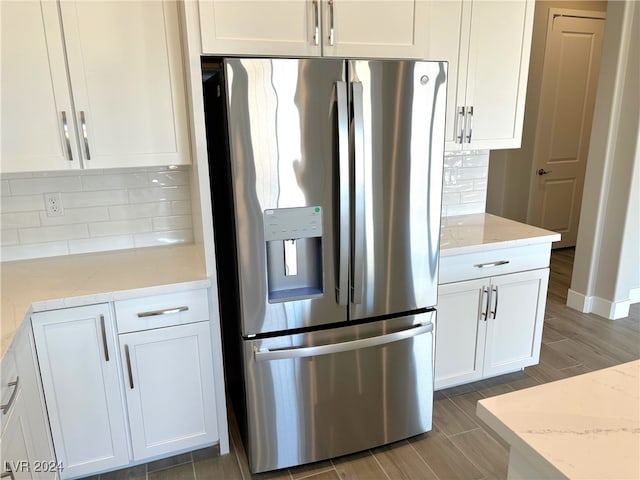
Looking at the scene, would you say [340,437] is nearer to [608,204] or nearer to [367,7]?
[367,7]

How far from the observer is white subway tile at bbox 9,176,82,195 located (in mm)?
2168

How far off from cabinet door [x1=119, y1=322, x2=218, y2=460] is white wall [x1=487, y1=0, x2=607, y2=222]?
4.04 m

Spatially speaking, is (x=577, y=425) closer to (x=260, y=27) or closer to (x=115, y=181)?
(x=260, y=27)

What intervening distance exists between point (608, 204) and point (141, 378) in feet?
10.9

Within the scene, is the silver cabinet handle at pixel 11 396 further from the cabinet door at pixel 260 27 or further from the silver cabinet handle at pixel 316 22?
the silver cabinet handle at pixel 316 22

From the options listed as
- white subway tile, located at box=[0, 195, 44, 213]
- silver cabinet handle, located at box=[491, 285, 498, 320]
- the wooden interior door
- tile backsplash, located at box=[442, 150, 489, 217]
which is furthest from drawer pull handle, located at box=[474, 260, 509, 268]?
the wooden interior door

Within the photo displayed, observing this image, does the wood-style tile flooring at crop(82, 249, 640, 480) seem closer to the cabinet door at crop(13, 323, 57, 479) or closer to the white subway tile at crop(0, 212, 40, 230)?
the cabinet door at crop(13, 323, 57, 479)

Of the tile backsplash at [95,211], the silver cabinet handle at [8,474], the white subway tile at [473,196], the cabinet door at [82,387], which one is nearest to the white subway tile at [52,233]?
the tile backsplash at [95,211]

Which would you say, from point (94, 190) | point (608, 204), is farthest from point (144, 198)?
point (608, 204)

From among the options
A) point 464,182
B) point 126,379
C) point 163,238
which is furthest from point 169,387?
point 464,182

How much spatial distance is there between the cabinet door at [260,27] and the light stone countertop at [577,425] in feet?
4.83

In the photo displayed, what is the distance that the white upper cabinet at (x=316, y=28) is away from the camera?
174 cm

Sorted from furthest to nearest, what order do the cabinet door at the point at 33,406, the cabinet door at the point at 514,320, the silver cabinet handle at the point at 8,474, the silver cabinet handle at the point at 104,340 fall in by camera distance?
the cabinet door at the point at 514,320
the silver cabinet handle at the point at 104,340
the cabinet door at the point at 33,406
the silver cabinet handle at the point at 8,474

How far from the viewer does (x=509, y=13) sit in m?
2.50
